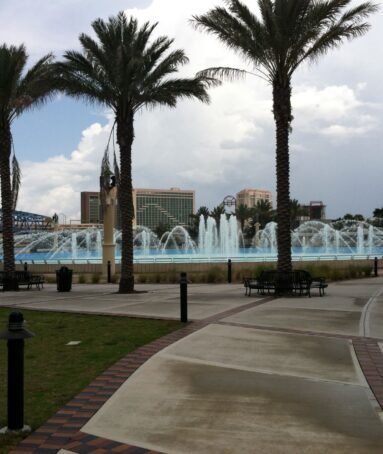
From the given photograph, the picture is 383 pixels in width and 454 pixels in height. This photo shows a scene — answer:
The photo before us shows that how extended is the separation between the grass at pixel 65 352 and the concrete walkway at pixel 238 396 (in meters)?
0.21

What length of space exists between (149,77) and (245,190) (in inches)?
6444

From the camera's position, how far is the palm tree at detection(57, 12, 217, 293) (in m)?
19.8

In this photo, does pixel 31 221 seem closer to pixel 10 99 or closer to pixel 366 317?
pixel 10 99

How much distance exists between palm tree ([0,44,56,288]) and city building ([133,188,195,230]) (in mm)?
149660

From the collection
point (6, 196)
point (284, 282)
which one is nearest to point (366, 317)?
point (284, 282)

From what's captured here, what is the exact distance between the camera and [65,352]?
323 inches

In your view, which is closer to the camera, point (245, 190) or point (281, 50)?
point (281, 50)

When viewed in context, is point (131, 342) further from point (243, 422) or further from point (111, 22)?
point (111, 22)

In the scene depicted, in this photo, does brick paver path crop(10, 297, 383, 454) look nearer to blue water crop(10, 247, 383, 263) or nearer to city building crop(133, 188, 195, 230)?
blue water crop(10, 247, 383, 263)

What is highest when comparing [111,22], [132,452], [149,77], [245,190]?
[245,190]

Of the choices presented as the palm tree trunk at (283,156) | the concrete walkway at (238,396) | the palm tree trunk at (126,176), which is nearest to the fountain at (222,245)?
the palm tree trunk at (126,176)

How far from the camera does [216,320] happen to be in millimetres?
11102

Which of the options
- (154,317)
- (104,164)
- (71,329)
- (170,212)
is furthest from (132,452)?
(170,212)

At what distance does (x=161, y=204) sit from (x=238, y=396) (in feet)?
576
